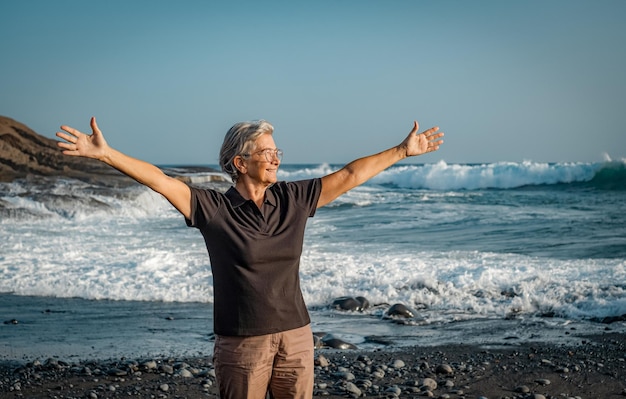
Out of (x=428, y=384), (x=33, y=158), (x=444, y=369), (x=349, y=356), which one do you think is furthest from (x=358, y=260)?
(x=33, y=158)

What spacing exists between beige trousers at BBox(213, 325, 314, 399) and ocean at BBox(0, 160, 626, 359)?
4.21 metres

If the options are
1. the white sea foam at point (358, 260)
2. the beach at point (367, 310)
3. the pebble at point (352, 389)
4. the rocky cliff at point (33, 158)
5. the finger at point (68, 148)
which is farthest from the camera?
the rocky cliff at point (33, 158)

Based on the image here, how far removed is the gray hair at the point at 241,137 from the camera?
325cm

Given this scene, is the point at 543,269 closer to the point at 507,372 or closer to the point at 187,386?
the point at 507,372

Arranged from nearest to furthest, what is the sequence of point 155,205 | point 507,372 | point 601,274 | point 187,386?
point 187,386 < point 507,372 < point 601,274 < point 155,205

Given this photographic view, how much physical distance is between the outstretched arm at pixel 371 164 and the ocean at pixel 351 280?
424 cm

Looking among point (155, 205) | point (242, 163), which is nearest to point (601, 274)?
point (242, 163)

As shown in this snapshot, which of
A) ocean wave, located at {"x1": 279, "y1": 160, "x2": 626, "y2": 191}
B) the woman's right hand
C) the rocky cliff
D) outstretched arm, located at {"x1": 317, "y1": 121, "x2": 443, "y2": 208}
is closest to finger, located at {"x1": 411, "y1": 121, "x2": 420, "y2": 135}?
outstretched arm, located at {"x1": 317, "y1": 121, "x2": 443, "y2": 208}

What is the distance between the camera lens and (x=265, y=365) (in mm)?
3133

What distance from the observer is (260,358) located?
3.11 m

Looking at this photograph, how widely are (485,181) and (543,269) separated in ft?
138

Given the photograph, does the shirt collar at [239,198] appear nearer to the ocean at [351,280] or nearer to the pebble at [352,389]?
the pebble at [352,389]

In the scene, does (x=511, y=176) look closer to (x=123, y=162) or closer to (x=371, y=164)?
(x=371, y=164)

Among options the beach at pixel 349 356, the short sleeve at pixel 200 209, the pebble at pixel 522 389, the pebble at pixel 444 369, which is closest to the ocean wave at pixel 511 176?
the beach at pixel 349 356
